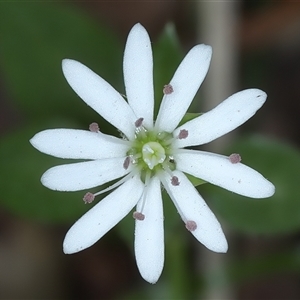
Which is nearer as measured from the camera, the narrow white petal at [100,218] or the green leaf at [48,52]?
the narrow white petal at [100,218]

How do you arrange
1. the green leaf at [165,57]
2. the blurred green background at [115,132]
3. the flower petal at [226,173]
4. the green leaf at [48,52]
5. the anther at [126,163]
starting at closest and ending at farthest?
1. the flower petal at [226,173]
2. the anther at [126,163]
3. the green leaf at [165,57]
4. the blurred green background at [115,132]
5. the green leaf at [48,52]

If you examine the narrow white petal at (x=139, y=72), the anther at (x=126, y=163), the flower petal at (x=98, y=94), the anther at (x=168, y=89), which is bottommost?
the anther at (x=126, y=163)

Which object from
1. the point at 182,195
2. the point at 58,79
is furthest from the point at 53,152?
the point at 58,79

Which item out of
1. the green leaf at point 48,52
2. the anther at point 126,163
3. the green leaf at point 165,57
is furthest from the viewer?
the green leaf at point 48,52

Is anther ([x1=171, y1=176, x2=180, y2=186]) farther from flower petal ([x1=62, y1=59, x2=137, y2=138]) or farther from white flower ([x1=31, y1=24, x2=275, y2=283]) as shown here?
flower petal ([x1=62, y1=59, x2=137, y2=138])

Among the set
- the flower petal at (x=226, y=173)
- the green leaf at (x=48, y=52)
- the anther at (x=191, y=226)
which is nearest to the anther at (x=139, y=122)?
the flower petal at (x=226, y=173)

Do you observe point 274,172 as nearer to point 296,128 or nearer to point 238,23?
point 296,128

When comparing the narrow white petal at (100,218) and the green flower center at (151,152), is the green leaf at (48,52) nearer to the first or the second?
the green flower center at (151,152)
